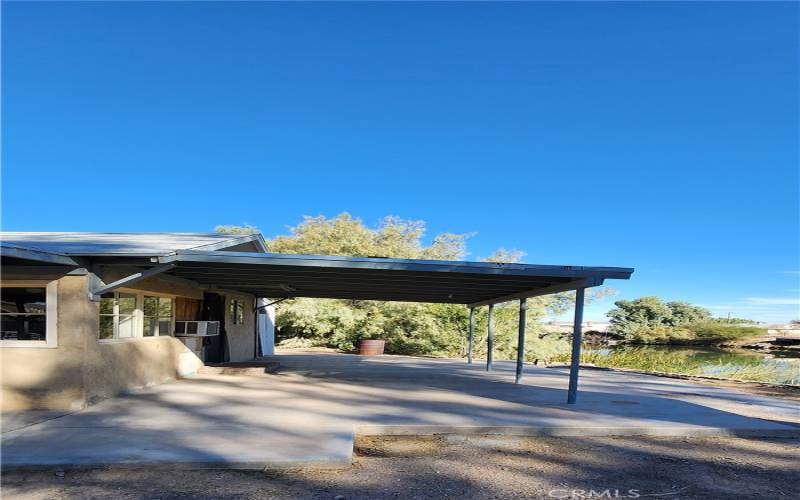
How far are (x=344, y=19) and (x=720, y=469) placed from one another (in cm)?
1254

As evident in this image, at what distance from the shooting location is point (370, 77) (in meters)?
15.7

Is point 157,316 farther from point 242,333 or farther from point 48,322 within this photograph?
point 242,333

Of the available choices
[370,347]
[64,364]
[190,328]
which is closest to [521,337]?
[190,328]

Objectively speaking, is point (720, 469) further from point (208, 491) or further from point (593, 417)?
point (208, 491)

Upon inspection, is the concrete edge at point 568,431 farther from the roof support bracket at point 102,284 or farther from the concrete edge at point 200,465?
the roof support bracket at point 102,284

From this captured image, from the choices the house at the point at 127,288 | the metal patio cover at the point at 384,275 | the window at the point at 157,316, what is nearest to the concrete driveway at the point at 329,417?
the house at the point at 127,288

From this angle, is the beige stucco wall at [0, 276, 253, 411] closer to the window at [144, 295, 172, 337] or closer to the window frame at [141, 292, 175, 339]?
the window frame at [141, 292, 175, 339]

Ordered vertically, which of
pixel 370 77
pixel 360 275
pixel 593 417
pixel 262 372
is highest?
pixel 370 77

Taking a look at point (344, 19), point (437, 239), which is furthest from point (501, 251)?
point (344, 19)

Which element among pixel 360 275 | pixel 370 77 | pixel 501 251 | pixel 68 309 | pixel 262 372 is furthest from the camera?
pixel 501 251

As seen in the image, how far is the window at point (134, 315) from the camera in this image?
7324 millimetres

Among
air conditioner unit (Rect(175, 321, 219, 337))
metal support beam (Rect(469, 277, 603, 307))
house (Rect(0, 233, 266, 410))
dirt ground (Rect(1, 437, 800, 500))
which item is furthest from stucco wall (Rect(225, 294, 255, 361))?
dirt ground (Rect(1, 437, 800, 500))

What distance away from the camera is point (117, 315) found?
300 inches

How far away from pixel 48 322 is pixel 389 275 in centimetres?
497
